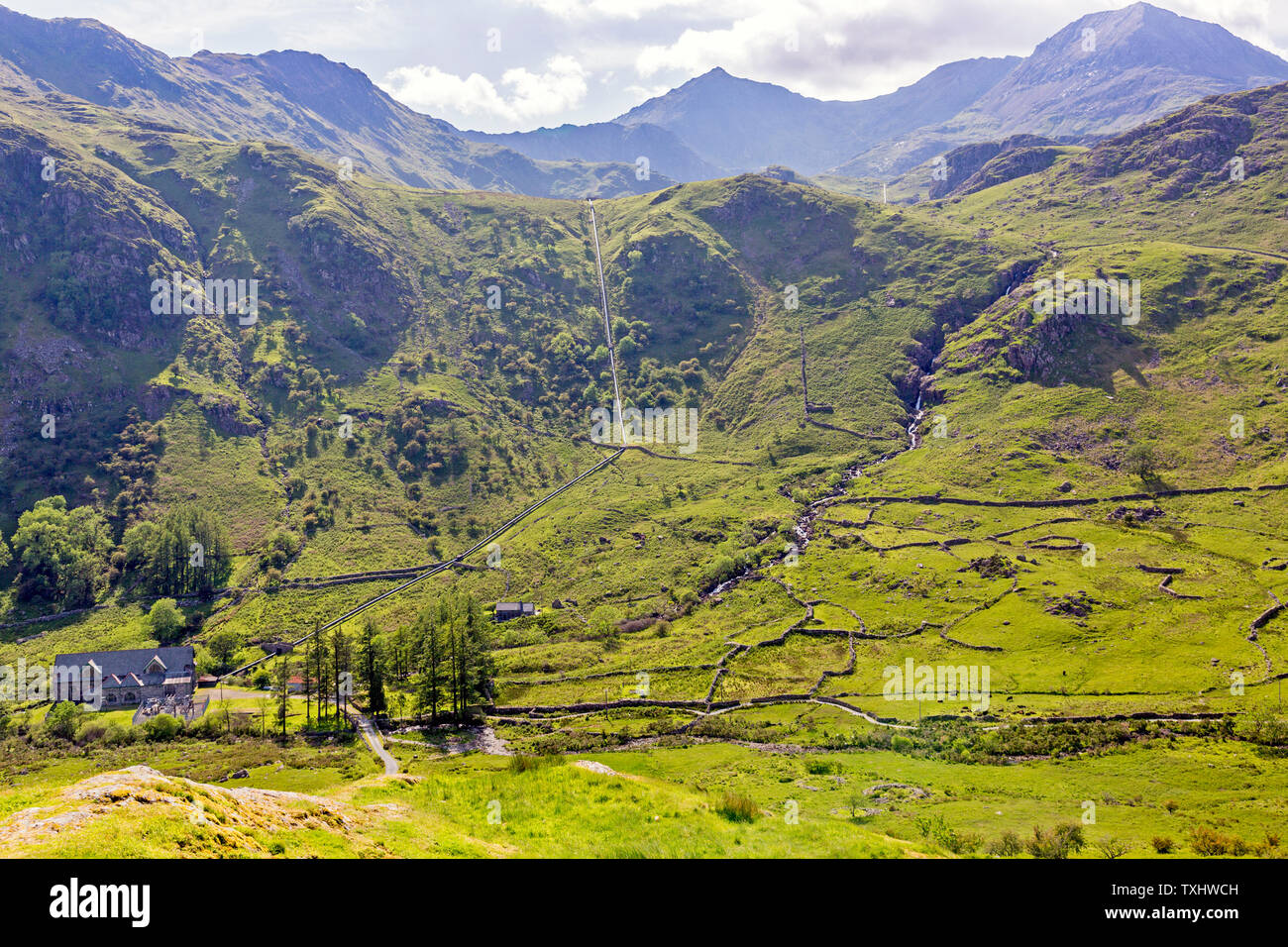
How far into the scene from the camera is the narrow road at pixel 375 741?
57463 mm

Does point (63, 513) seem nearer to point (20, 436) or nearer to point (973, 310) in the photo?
point (20, 436)

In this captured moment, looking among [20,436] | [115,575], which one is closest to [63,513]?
[115,575]

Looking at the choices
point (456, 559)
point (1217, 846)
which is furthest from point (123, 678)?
point (1217, 846)

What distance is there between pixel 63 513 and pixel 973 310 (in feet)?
735

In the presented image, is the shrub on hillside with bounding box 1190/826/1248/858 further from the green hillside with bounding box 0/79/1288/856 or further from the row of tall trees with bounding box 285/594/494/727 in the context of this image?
the row of tall trees with bounding box 285/594/494/727

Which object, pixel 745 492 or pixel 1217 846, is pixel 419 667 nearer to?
pixel 745 492

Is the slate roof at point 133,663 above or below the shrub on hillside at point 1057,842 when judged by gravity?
below

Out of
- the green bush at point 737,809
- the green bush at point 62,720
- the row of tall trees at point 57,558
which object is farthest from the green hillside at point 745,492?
the green bush at point 62,720

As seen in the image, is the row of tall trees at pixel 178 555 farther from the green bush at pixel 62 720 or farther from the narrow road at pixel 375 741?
the narrow road at pixel 375 741

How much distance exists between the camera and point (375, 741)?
214ft

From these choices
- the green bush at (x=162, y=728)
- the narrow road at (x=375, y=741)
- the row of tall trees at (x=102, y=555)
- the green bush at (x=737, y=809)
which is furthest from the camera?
the row of tall trees at (x=102, y=555)

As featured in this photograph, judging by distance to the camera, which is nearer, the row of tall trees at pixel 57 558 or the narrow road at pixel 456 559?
the narrow road at pixel 456 559

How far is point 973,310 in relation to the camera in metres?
179

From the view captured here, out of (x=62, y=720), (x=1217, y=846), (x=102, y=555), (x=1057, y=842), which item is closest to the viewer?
(x=1217, y=846)
